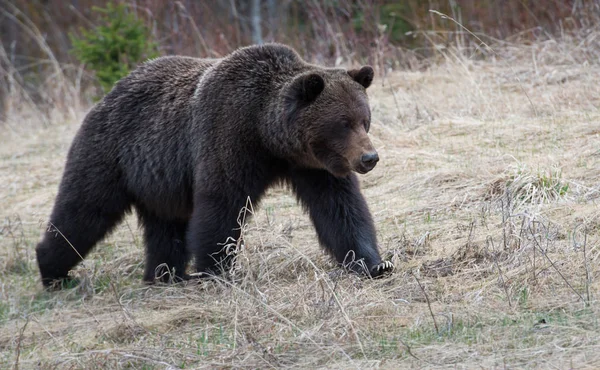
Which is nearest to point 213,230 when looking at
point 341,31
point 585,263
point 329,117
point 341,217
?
point 341,217

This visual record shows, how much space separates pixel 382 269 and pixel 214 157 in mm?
1507

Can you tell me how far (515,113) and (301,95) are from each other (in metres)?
4.36

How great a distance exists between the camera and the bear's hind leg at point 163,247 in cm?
749

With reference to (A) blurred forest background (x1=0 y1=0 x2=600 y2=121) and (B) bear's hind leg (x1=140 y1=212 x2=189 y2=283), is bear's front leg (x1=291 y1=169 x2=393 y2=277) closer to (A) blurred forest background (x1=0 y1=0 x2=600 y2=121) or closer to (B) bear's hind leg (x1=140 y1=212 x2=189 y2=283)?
(B) bear's hind leg (x1=140 y1=212 x2=189 y2=283)

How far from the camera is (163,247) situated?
24.6 feet

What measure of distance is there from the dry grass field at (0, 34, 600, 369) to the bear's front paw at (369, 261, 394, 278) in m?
0.07

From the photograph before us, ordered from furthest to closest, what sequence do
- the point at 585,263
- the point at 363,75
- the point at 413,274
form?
1. the point at 363,75
2. the point at 413,274
3. the point at 585,263

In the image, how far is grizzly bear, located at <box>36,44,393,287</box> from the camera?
20.2ft

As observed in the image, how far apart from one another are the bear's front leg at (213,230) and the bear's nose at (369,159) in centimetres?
104

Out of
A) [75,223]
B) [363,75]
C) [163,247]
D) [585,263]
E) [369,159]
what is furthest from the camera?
[163,247]

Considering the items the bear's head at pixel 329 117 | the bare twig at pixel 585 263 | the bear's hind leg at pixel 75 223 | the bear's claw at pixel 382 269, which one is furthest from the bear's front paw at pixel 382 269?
the bear's hind leg at pixel 75 223

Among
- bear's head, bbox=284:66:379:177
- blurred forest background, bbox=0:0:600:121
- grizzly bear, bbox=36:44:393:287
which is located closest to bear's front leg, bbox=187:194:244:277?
grizzly bear, bbox=36:44:393:287

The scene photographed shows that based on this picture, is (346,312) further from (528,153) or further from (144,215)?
(528,153)

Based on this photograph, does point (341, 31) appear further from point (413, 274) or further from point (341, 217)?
point (413, 274)
